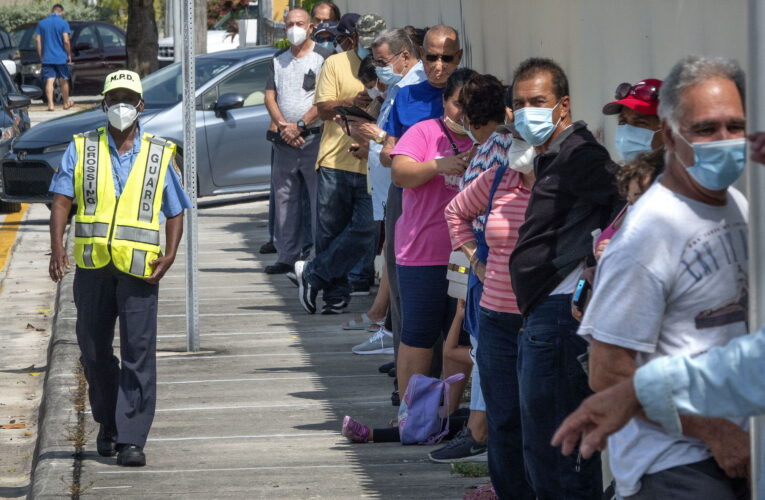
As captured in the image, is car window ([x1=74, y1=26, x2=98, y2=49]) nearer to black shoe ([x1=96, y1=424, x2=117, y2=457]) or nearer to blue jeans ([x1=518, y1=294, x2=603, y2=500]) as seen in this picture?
black shoe ([x1=96, y1=424, x2=117, y2=457])

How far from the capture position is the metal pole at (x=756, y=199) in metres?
2.94

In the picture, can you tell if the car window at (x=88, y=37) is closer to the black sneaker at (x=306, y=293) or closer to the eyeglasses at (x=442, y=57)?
the black sneaker at (x=306, y=293)

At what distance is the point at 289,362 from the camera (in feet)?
30.6

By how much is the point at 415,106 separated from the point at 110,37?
29.4 m

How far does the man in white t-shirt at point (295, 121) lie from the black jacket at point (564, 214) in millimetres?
7014

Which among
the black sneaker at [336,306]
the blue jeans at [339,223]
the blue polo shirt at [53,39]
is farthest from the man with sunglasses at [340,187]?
the blue polo shirt at [53,39]

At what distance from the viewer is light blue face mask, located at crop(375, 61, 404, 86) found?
8422 mm

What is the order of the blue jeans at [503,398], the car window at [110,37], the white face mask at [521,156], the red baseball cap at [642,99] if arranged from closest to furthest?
the red baseball cap at [642,99] < the white face mask at [521,156] < the blue jeans at [503,398] < the car window at [110,37]

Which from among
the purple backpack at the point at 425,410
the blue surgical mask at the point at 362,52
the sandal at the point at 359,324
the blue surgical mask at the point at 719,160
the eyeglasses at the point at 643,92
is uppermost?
the blue surgical mask at the point at 362,52

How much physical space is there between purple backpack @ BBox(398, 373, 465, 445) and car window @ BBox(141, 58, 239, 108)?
9172mm

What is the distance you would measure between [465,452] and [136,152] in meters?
2.09

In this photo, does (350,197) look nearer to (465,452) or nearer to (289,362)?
(289,362)

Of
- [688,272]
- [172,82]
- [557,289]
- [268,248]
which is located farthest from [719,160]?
[172,82]

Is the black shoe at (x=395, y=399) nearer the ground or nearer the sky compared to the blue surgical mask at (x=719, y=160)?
nearer the ground
